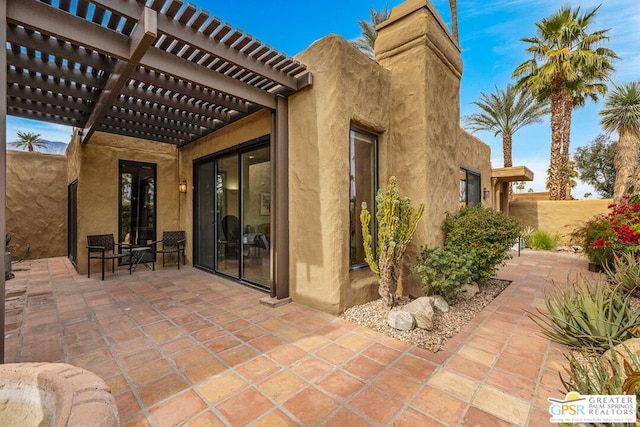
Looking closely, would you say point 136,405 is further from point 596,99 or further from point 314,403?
point 596,99

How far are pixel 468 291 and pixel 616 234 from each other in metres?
3.53

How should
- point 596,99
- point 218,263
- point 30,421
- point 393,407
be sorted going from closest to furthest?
1. point 30,421
2. point 393,407
3. point 218,263
4. point 596,99

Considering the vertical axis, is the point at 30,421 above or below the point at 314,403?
above

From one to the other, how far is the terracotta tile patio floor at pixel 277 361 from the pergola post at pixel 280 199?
1.54 feet

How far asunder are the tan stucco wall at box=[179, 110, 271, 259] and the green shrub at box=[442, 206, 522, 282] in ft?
11.9

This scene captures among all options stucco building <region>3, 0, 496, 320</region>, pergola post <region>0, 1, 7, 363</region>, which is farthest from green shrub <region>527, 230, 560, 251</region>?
pergola post <region>0, 1, 7, 363</region>

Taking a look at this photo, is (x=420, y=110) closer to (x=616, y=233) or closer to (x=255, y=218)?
(x=255, y=218)

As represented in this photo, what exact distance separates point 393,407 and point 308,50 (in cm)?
434

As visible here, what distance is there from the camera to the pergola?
2.55 m

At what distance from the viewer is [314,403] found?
2.02 meters

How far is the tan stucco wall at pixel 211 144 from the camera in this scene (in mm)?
4840

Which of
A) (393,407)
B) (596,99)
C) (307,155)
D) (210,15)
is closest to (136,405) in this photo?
(393,407)

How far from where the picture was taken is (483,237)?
4340 mm

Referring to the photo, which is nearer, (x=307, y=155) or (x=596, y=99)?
(x=307, y=155)
